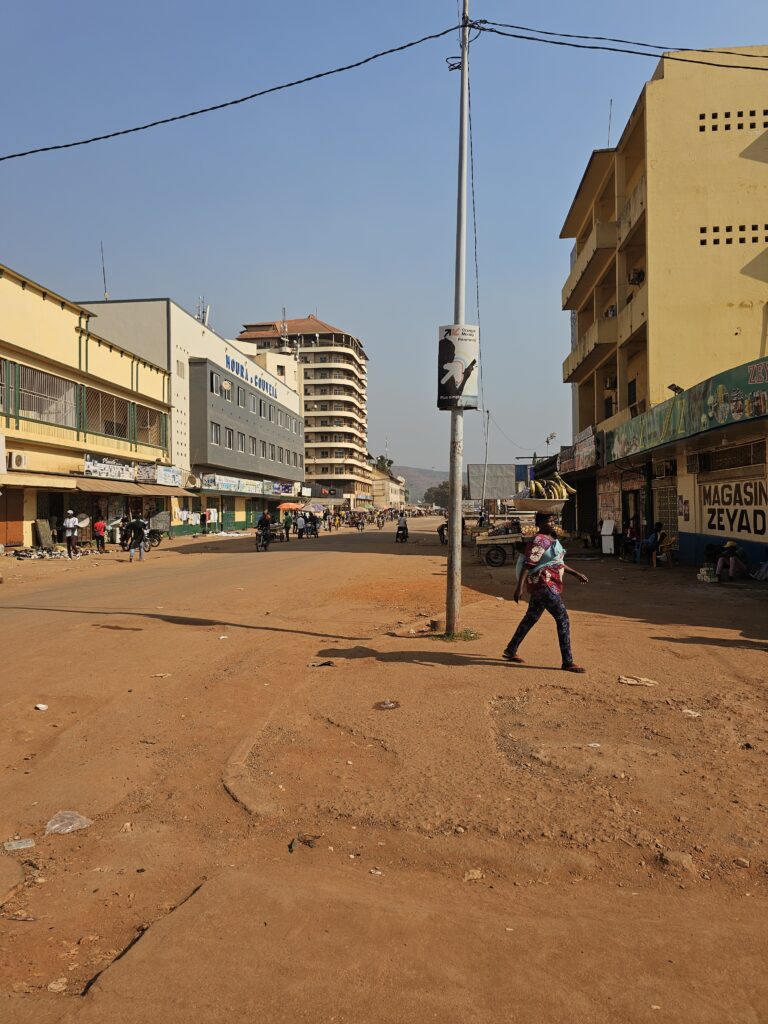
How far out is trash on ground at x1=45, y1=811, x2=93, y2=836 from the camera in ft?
13.0

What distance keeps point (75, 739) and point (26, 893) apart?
2291mm

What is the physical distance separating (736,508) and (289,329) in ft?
352

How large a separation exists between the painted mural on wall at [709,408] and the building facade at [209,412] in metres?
29.2

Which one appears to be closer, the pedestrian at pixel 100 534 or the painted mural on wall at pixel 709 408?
the painted mural on wall at pixel 709 408

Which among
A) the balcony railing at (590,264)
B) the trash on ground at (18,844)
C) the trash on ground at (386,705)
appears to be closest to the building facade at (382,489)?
the balcony railing at (590,264)

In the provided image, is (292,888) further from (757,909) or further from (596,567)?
(596,567)

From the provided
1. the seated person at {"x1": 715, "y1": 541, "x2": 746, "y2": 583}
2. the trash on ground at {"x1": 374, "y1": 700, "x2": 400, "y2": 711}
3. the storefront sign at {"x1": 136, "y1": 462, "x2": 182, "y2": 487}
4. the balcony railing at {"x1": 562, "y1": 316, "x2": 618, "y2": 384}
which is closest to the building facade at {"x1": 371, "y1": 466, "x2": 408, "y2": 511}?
the storefront sign at {"x1": 136, "y1": 462, "x2": 182, "y2": 487}

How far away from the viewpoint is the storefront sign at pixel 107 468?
3061 centimetres

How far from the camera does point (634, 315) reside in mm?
24938

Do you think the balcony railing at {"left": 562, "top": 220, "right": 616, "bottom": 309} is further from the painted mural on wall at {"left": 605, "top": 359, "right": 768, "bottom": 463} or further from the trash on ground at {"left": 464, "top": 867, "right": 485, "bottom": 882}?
the trash on ground at {"left": 464, "top": 867, "right": 485, "bottom": 882}

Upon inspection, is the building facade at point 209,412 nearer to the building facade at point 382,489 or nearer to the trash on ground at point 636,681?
the trash on ground at point 636,681

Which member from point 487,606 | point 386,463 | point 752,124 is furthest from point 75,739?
point 386,463

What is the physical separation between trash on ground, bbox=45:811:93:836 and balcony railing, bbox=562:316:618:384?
2727 centimetres

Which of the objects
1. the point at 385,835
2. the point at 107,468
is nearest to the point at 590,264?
the point at 107,468
